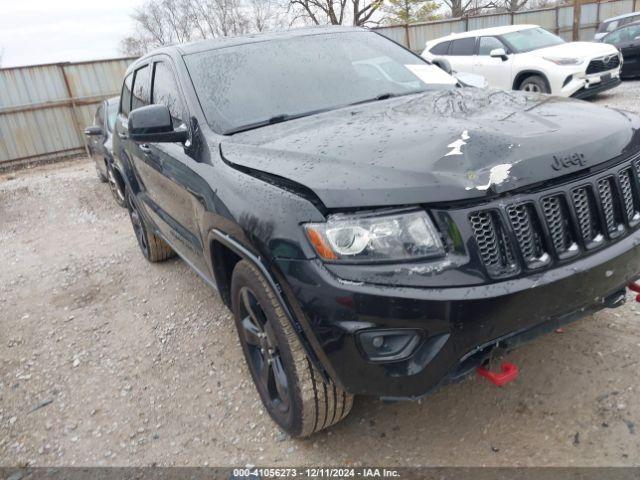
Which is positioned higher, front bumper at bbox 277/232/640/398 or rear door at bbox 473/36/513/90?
front bumper at bbox 277/232/640/398

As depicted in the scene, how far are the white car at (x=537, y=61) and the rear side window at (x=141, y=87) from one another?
250 inches

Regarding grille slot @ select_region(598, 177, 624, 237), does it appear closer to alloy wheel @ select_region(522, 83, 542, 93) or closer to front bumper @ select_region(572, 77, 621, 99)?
alloy wheel @ select_region(522, 83, 542, 93)

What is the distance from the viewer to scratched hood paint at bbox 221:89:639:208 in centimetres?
174

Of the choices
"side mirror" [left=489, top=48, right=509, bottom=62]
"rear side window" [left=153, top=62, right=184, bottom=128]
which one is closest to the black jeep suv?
"rear side window" [left=153, top=62, right=184, bottom=128]

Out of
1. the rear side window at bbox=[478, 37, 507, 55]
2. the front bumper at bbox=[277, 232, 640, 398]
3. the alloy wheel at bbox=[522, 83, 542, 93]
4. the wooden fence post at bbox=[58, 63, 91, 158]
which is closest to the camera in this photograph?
the front bumper at bbox=[277, 232, 640, 398]

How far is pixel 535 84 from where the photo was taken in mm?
9648

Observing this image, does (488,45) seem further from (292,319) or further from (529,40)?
(292,319)

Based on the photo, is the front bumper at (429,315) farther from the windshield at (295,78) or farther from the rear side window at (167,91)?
the rear side window at (167,91)

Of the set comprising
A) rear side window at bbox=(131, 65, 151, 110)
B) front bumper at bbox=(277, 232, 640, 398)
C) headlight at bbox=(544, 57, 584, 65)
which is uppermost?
rear side window at bbox=(131, 65, 151, 110)

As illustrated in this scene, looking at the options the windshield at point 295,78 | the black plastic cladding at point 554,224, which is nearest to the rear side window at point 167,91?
the windshield at point 295,78

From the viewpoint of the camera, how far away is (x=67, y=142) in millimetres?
14180

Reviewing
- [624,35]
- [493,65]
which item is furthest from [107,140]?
[624,35]

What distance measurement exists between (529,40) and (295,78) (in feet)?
30.1

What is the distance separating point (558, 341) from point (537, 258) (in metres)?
1.28
